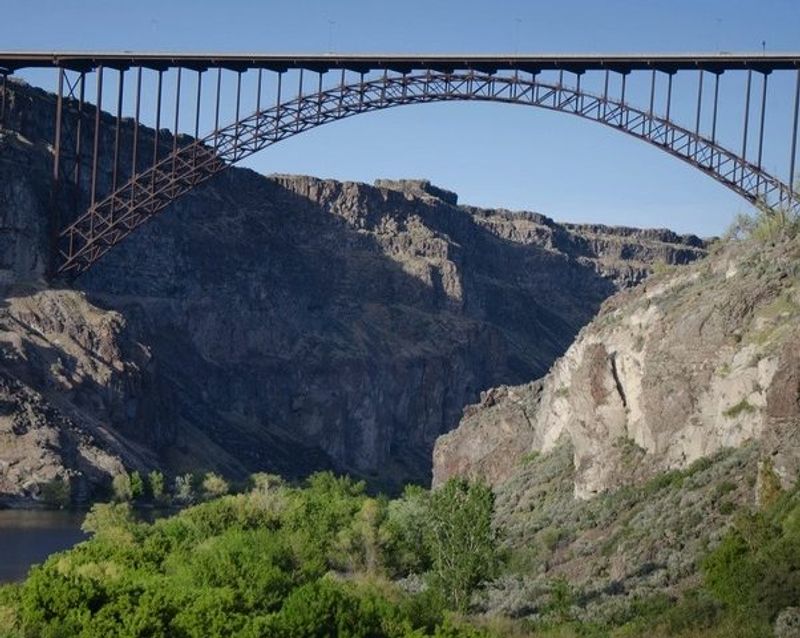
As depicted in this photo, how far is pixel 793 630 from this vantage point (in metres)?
53.1

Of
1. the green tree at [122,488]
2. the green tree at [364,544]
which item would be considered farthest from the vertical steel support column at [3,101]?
the green tree at [364,544]

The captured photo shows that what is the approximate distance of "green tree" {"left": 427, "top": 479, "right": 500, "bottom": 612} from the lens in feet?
216

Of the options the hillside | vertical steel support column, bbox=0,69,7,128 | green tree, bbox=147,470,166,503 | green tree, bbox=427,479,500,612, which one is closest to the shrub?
green tree, bbox=147,470,166,503

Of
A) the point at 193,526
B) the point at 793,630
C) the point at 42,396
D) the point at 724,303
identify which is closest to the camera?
the point at 793,630

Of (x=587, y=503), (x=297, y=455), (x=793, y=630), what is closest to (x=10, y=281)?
(x=297, y=455)

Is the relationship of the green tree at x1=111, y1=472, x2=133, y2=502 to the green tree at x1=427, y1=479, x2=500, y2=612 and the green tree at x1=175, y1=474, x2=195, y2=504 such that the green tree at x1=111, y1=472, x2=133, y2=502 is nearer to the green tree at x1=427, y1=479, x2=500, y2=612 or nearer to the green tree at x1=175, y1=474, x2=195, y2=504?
the green tree at x1=175, y1=474, x2=195, y2=504

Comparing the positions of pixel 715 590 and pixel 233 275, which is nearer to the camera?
pixel 715 590

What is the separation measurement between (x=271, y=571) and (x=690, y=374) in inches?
697

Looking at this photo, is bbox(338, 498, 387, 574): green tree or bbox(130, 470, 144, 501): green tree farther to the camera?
bbox(130, 470, 144, 501): green tree

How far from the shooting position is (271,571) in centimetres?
6281

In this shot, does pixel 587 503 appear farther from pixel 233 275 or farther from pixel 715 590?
pixel 233 275

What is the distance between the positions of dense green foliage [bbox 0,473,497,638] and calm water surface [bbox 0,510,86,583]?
226 centimetres

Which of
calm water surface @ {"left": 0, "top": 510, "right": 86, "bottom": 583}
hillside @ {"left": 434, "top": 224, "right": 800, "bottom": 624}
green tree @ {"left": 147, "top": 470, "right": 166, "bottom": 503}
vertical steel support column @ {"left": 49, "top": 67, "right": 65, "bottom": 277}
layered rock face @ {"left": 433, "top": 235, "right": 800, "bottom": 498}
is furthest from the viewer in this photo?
green tree @ {"left": 147, "top": 470, "right": 166, "bottom": 503}

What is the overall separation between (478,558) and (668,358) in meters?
12.2
